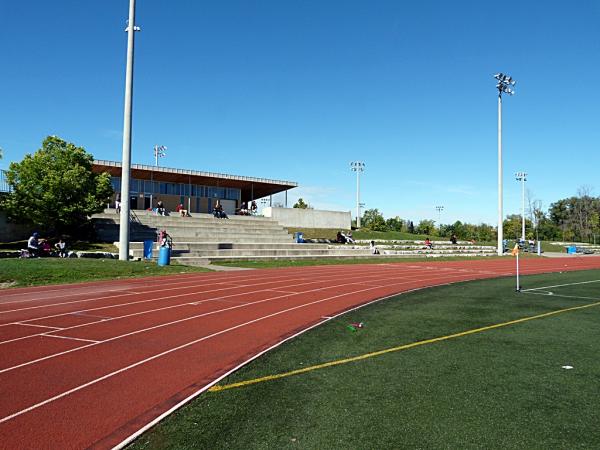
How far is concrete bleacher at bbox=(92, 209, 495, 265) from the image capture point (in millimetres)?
25508

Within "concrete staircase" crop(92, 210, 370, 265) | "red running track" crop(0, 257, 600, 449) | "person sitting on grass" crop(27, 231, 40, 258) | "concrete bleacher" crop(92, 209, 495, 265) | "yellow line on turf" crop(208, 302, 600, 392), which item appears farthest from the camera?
"concrete bleacher" crop(92, 209, 495, 265)

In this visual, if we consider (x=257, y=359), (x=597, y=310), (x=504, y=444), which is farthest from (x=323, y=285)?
(x=504, y=444)

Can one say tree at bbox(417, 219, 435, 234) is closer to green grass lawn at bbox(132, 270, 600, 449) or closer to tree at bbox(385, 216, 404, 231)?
tree at bbox(385, 216, 404, 231)

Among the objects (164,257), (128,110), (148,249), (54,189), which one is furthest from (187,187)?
(164,257)

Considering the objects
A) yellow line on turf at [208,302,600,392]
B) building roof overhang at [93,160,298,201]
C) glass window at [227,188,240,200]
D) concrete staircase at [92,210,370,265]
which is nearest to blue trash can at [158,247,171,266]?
concrete staircase at [92,210,370,265]

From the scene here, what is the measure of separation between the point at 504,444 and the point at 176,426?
282 cm

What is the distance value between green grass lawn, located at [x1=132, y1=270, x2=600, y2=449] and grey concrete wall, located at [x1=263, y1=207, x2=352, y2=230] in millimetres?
37205

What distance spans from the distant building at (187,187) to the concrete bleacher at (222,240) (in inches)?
242

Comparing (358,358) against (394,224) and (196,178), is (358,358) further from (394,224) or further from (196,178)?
(394,224)

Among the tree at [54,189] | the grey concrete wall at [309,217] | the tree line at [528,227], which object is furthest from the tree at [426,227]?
the tree at [54,189]

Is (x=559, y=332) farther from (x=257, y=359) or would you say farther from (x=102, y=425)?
(x=102, y=425)

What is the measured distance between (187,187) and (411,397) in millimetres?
43543

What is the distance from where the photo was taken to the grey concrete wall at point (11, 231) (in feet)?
87.1

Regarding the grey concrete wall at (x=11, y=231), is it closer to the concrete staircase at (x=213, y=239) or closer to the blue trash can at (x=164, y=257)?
the concrete staircase at (x=213, y=239)
